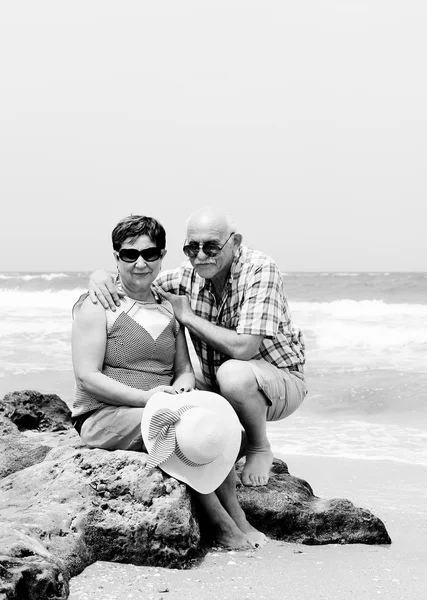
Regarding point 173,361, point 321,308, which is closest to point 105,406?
point 173,361

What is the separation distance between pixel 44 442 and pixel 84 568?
64.8 inches

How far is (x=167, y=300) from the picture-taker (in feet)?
13.1

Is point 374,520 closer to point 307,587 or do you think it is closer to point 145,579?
point 307,587

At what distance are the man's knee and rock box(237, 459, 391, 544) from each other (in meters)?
0.52

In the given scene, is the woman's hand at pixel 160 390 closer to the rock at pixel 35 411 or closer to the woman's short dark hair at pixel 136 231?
the woman's short dark hair at pixel 136 231

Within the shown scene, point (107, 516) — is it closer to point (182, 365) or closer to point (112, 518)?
point (112, 518)

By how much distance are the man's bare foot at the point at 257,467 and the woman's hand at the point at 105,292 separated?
1.08 metres

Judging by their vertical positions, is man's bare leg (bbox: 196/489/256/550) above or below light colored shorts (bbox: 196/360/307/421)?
below

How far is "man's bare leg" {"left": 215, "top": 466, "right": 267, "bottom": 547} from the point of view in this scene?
355cm

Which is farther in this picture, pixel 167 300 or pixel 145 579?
pixel 167 300

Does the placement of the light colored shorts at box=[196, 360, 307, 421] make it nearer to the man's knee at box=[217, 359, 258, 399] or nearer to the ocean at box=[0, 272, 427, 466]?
the man's knee at box=[217, 359, 258, 399]

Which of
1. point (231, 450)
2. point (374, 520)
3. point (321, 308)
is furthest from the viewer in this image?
point (321, 308)

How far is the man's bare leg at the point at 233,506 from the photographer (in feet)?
11.7

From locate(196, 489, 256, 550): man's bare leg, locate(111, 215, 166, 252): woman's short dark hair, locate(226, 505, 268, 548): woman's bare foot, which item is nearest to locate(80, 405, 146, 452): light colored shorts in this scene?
locate(196, 489, 256, 550): man's bare leg
